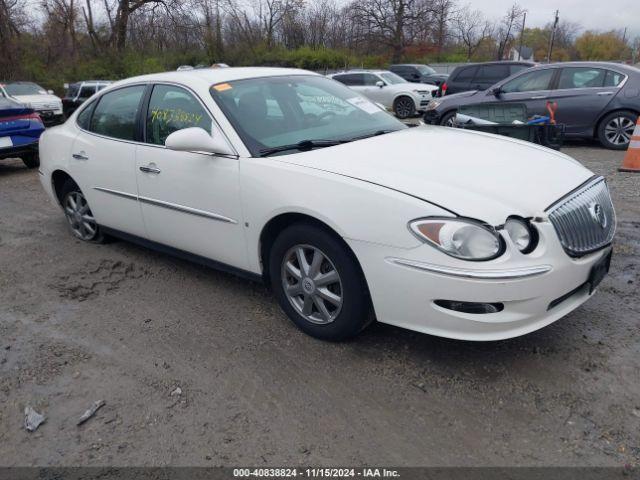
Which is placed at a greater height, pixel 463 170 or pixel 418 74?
pixel 463 170

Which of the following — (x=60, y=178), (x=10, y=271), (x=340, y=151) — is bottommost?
(x=10, y=271)

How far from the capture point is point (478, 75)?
49.5ft

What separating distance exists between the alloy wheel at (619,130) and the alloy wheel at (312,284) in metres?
8.36

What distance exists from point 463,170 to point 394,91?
14.7 m

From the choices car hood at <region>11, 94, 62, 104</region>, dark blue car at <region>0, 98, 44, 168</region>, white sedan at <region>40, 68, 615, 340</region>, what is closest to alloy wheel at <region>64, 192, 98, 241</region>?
white sedan at <region>40, 68, 615, 340</region>

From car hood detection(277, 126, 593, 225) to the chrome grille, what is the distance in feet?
0.22

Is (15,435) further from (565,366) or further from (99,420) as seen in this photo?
(565,366)

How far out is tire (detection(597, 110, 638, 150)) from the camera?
935 centimetres

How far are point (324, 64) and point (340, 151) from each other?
37.9 meters

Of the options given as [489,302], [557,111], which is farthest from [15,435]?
[557,111]

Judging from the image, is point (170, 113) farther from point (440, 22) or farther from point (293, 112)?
point (440, 22)

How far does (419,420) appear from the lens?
A: 261 cm

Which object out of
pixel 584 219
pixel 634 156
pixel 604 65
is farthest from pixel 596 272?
pixel 604 65

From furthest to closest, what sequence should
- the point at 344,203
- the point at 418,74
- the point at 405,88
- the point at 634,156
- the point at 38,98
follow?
the point at 418,74 → the point at 38,98 → the point at 405,88 → the point at 634,156 → the point at 344,203
